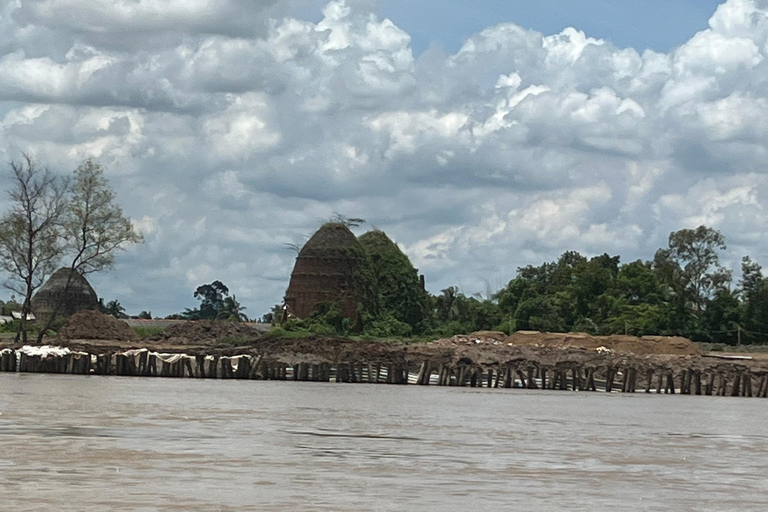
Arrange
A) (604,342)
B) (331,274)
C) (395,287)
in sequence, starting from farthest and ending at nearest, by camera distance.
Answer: (395,287), (331,274), (604,342)

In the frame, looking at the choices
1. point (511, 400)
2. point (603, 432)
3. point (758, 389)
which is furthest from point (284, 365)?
point (603, 432)

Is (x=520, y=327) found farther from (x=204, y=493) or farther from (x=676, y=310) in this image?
(x=204, y=493)

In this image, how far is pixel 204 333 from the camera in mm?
82188

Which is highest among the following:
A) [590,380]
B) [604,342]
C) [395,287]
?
[395,287]

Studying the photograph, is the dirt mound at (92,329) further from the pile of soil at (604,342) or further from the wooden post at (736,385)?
the wooden post at (736,385)

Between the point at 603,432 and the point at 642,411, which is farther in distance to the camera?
the point at 642,411

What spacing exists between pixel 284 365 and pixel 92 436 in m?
34.9

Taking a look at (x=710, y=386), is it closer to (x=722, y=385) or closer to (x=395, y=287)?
(x=722, y=385)

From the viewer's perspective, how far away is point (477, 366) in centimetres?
5428

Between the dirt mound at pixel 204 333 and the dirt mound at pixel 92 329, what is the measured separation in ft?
7.35

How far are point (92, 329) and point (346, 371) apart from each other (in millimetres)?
25812

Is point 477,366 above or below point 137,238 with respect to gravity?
below

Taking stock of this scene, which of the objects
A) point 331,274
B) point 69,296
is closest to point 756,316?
point 331,274

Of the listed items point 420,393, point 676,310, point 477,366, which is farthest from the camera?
point 676,310
